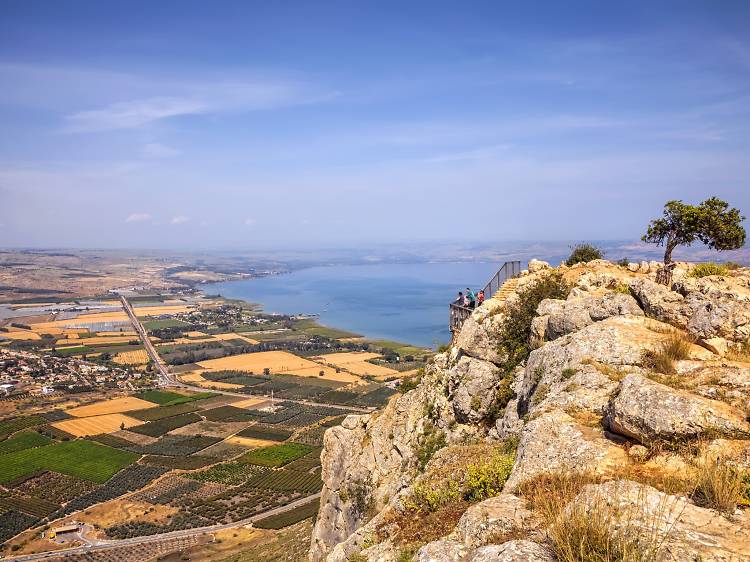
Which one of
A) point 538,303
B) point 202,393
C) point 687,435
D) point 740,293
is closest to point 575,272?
point 538,303

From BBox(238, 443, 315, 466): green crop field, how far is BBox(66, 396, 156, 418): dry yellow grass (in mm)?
30829

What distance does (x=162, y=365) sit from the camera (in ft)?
404

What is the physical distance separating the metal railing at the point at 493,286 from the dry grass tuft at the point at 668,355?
11982 mm

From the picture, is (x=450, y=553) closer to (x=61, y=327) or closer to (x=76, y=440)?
(x=76, y=440)

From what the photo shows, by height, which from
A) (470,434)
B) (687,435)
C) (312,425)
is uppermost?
(687,435)

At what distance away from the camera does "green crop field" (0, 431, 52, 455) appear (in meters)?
73.9

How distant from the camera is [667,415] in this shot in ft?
25.5

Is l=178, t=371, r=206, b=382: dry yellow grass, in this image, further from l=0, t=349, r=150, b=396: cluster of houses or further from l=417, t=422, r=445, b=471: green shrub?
l=417, t=422, r=445, b=471: green shrub

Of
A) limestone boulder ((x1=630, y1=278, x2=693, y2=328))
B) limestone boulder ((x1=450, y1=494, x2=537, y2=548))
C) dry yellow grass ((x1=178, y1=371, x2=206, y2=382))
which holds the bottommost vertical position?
dry yellow grass ((x1=178, y1=371, x2=206, y2=382))

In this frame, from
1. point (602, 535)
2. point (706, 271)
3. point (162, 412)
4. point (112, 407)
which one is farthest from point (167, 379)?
point (602, 535)

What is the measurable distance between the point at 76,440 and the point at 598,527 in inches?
3515

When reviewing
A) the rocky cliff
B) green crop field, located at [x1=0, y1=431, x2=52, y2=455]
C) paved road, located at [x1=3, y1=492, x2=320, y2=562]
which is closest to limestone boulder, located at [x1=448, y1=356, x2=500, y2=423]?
the rocky cliff

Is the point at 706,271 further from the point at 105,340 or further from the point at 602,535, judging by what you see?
the point at 105,340

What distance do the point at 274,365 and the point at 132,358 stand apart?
1406 inches
